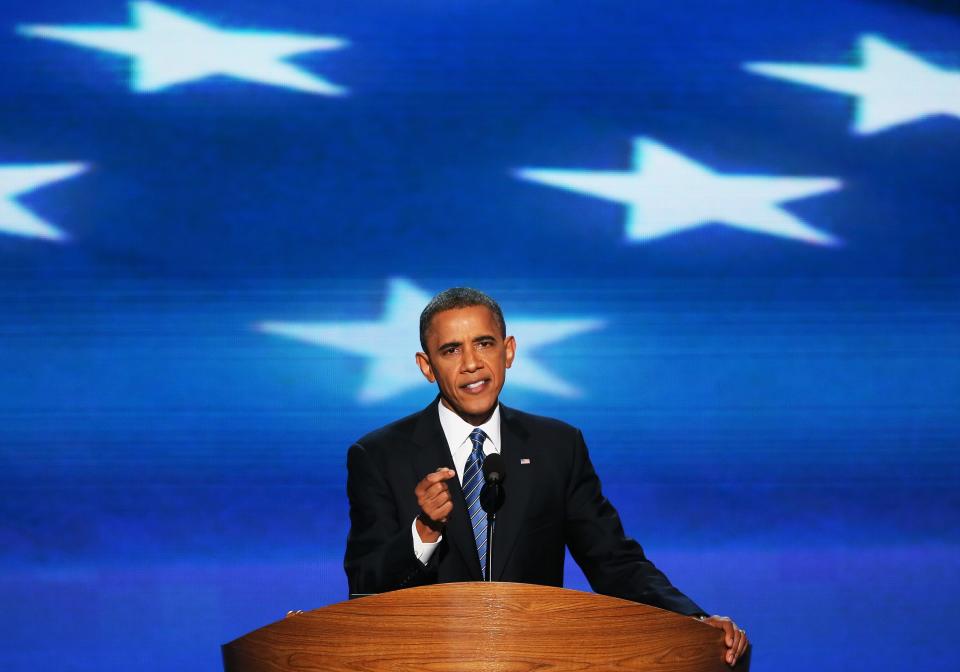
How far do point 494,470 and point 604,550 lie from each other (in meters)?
0.60

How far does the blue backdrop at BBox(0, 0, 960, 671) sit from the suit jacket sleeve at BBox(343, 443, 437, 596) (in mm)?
2149

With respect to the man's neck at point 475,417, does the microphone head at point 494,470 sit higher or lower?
lower

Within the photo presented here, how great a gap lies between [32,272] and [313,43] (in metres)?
1.46

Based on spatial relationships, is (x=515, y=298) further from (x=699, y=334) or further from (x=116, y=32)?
(x=116, y=32)

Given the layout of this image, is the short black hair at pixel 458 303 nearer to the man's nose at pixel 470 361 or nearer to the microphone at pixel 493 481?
the man's nose at pixel 470 361

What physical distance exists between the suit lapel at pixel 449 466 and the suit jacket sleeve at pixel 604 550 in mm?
249

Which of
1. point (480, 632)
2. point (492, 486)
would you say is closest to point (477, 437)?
point (492, 486)

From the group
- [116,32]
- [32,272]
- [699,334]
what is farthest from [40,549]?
[699,334]

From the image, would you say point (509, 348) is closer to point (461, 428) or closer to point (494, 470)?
point (461, 428)

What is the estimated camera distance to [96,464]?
14.9 ft

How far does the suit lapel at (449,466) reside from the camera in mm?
2293

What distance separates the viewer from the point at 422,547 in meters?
2.01

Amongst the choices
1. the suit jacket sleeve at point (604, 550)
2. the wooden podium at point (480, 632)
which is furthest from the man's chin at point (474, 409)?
the wooden podium at point (480, 632)

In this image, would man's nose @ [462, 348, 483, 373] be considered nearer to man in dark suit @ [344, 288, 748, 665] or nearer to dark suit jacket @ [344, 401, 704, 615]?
man in dark suit @ [344, 288, 748, 665]
